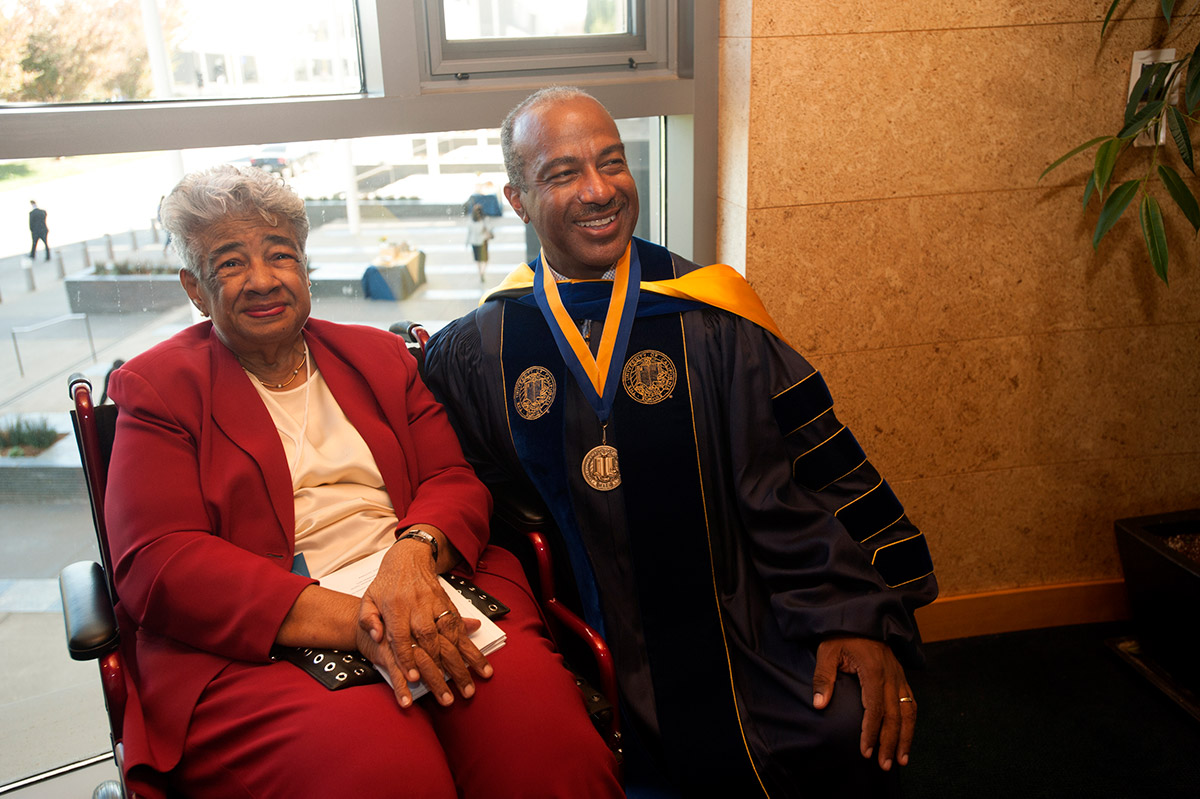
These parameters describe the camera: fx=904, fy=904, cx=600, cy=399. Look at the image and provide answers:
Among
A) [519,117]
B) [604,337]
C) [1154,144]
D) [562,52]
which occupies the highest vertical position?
[562,52]

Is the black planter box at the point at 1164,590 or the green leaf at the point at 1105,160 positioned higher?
the green leaf at the point at 1105,160

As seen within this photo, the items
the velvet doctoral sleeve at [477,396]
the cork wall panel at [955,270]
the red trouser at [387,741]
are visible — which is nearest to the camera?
the red trouser at [387,741]

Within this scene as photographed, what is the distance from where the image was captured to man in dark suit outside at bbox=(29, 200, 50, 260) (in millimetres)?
2352

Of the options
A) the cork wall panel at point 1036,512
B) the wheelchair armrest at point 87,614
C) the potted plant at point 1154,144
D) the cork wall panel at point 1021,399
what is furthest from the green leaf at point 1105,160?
the wheelchair armrest at point 87,614

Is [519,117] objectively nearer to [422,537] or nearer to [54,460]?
[422,537]

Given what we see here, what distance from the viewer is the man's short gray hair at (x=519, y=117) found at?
198 cm

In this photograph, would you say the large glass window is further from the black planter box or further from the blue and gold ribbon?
the black planter box

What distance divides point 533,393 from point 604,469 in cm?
24

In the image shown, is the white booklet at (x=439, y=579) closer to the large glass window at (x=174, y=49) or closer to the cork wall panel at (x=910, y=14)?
the large glass window at (x=174, y=49)

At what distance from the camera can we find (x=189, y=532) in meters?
1.69

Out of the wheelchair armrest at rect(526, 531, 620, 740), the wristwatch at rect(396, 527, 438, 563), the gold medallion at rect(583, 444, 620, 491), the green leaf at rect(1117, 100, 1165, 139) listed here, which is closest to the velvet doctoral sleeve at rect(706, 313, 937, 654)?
the gold medallion at rect(583, 444, 620, 491)

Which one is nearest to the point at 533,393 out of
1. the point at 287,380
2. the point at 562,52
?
the point at 287,380

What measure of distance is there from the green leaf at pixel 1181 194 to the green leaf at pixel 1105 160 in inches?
5.0

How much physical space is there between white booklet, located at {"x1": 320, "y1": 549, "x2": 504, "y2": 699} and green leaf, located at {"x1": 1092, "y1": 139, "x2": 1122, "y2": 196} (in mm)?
1964
